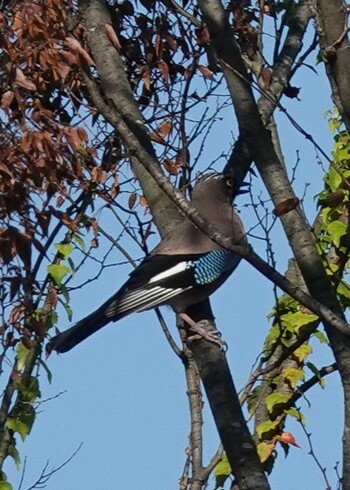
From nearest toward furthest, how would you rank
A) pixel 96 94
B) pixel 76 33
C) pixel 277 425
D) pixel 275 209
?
1. pixel 275 209
2. pixel 96 94
3. pixel 76 33
4. pixel 277 425

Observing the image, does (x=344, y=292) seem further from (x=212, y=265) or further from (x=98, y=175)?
(x=98, y=175)

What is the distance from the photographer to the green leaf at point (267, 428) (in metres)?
5.69

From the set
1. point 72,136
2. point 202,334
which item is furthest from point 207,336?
point 72,136

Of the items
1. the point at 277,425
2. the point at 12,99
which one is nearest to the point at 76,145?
the point at 12,99

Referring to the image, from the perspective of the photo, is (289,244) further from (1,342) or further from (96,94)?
(1,342)

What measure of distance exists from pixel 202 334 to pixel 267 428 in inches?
39.7

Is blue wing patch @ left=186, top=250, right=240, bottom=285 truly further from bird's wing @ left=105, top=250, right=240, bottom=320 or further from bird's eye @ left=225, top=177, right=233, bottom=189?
bird's eye @ left=225, top=177, right=233, bottom=189

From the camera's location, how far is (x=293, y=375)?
579 centimetres

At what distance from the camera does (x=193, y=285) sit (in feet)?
19.2

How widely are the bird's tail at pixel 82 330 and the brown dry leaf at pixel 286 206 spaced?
2.33 metres

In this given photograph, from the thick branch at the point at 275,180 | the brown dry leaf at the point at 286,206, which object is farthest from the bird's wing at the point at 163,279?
the brown dry leaf at the point at 286,206

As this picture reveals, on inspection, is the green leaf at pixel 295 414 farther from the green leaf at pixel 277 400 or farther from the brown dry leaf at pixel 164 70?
the brown dry leaf at pixel 164 70

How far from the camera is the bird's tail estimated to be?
18.5ft

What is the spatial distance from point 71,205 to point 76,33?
0.88 m
